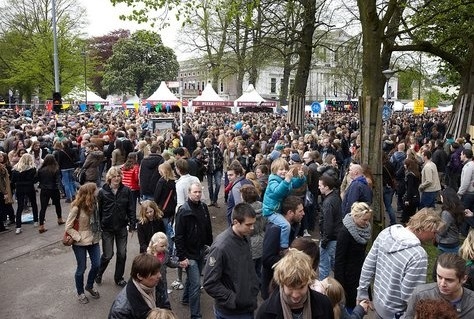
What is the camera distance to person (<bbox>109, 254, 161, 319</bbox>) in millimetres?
3273

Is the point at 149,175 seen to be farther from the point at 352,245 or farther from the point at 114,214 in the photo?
the point at 352,245

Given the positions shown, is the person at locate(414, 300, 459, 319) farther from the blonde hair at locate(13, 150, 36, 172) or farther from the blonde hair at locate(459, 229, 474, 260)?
the blonde hair at locate(13, 150, 36, 172)

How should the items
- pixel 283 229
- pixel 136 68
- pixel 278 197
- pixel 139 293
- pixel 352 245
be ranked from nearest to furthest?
pixel 139 293 → pixel 352 245 → pixel 283 229 → pixel 278 197 → pixel 136 68

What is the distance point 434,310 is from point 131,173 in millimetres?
7493

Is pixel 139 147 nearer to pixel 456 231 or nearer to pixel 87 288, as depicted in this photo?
pixel 87 288

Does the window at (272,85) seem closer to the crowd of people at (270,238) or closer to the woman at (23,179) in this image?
the crowd of people at (270,238)

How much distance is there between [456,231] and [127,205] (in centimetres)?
447

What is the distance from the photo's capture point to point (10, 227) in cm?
934

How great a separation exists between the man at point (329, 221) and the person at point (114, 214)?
9.02 ft

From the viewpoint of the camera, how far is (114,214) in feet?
19.5

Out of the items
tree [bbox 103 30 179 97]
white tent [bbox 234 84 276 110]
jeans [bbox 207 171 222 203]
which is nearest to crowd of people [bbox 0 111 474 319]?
jeans [bbox 207 171 222 203]

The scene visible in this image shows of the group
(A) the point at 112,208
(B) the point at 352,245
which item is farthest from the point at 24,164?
(B) the point at 352,245

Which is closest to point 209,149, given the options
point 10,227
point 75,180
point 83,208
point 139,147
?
Answer: point 139,147

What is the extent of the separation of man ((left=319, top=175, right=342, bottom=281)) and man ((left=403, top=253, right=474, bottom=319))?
2.23 metres
